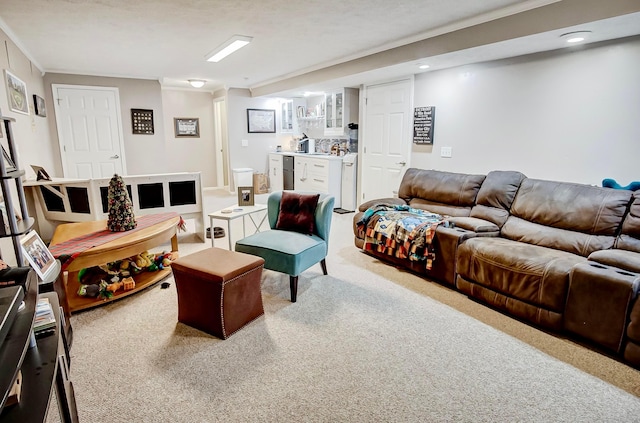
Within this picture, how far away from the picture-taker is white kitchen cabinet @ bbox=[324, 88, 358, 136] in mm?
6246

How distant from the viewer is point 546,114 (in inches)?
142

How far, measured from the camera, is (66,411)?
129 cm

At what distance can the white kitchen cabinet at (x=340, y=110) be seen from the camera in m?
6.25

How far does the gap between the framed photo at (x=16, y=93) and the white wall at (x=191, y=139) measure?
369 cm

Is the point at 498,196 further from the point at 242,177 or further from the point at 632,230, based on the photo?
the point at 242,177

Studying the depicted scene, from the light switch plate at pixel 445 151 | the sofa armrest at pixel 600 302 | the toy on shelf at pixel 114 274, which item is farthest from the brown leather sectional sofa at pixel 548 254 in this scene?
the toy on shelf at pixel 114 274

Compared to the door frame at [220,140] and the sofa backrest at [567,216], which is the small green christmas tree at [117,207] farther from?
the door frame at [220,140]

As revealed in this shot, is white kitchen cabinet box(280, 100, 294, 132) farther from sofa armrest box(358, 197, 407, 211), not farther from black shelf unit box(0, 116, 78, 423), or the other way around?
black shelf unit box(0, 116, 78, 423)

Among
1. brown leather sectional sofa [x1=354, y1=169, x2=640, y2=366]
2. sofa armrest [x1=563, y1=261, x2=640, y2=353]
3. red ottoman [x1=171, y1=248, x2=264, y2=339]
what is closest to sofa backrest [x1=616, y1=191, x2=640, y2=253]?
brown leather sectional sofa [x1=354, y1=169, x2=640, y2=366]

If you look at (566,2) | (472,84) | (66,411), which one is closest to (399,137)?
(472,84)

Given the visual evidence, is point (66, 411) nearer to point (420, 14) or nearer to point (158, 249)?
point (158, 249)

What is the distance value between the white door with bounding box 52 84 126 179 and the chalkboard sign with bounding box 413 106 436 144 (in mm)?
4953

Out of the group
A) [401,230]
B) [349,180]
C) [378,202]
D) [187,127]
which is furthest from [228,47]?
[187,127]

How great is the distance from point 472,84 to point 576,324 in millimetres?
2886
